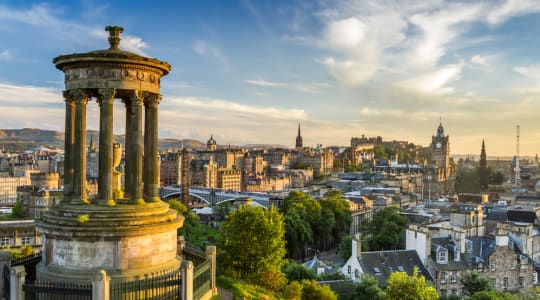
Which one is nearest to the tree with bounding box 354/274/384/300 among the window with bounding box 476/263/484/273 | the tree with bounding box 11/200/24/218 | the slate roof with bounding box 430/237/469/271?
the slate roof with bounding box 430/237/469/271

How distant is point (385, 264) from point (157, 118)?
2870 centimetres

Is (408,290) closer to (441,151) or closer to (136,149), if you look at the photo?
(136,149)

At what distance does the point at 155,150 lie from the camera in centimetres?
1678

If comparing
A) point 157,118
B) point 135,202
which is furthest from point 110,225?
point 157,118

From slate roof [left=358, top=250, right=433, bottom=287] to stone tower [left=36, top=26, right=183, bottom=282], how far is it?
85.9 feet

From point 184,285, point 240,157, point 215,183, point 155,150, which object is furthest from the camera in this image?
point 240,157

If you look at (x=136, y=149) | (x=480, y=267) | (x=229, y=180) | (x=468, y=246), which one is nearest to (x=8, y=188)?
(x=229, y=180)

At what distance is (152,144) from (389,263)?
28.8 m

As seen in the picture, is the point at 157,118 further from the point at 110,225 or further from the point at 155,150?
the point at 110,225

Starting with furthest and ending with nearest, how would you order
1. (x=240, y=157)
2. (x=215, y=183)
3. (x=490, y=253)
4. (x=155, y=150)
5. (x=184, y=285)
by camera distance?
(x=240, y=157), (x=215, y=183), (x=490, y=253), (x=155, y=150), (x=184, y=285)

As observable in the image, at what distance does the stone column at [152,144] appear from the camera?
16719 mm

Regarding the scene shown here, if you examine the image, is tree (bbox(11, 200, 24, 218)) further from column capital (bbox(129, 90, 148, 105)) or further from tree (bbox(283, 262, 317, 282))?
column capital (bbox(129, 90, 148, 105))

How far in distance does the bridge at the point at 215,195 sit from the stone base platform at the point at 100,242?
8468 cm

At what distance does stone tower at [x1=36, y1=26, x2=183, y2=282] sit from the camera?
14.5m
